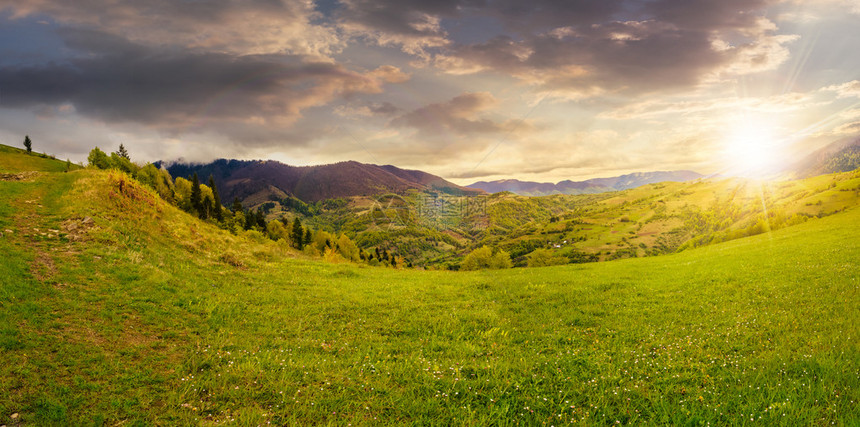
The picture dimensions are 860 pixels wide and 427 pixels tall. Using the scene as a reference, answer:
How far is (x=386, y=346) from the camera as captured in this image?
33.3 ft

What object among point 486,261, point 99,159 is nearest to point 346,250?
point 486,261

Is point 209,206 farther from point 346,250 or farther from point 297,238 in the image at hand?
point 346,250

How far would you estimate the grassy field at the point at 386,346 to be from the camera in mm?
6266

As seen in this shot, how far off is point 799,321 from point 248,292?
70.3 ft

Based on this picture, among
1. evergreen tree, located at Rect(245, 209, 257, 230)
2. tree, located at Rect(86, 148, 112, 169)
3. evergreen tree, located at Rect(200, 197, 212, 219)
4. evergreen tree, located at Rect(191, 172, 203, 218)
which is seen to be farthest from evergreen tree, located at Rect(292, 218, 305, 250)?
tree, located at Rect(86, 148, 112, 169)

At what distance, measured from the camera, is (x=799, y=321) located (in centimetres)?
1019

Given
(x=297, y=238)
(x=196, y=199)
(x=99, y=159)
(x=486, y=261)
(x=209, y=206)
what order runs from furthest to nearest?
(x=297, y=238) → (x=486, y=261) → (x=209, y=206) → (x=196, y=199) → (x=99, y=159)

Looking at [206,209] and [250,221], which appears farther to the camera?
[250,221]

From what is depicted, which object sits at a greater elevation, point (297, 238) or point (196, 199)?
point (196, 199)

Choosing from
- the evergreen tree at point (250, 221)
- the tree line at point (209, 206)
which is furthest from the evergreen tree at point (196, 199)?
the evergreen tree at point (250, 221)

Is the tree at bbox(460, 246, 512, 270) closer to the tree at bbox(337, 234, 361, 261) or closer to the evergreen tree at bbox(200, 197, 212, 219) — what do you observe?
the tree at bbox(337, 234, 361, 261)

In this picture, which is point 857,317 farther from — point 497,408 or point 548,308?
point 497,408

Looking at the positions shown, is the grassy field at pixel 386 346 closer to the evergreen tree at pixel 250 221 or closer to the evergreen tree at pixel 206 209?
the evergreen tree at pixel 206 209

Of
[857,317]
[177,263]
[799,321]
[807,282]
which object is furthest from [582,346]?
[177,263]
